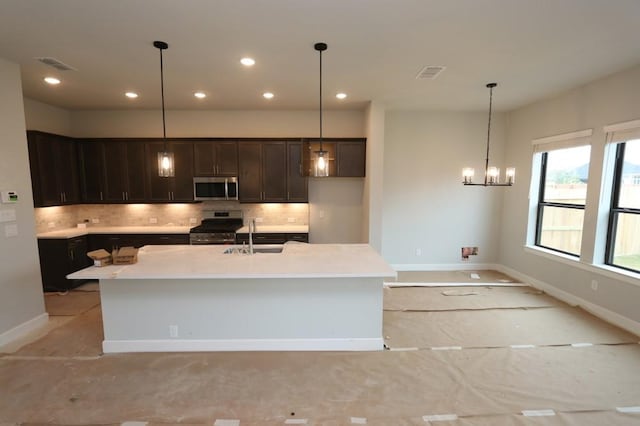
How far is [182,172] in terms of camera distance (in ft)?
16.6

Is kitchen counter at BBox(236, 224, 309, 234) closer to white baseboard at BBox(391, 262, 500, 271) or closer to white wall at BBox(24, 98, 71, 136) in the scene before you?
white baseboard at BBox(391, 262, 500, 271)

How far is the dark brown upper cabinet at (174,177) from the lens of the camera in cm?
502

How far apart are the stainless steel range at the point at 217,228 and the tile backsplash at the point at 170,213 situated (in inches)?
3.8

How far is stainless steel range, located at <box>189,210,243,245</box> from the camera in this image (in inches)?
191

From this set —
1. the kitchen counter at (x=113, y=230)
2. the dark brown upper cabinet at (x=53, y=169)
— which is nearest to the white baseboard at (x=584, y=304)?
the kitchen counter at (x=113, y=230)

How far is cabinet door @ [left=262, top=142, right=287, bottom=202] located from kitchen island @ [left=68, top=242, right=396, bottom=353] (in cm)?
235

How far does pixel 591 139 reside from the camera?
383cm

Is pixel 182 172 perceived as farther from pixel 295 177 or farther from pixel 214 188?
pixel 295 177

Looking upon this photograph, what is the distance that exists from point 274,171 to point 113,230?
2871 millimetres

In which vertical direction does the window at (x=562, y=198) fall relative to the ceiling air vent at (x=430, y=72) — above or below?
below

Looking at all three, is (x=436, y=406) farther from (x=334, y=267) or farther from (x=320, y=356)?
(x=334, y=267)

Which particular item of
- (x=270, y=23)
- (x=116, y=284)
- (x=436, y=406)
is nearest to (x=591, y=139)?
(x=436, y=406)

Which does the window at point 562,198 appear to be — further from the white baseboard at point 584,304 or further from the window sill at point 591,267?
the white baseboard at point 584,304

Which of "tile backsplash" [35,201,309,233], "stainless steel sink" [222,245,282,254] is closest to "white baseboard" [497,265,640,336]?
"tile backsplash" [35,201,309,233]
